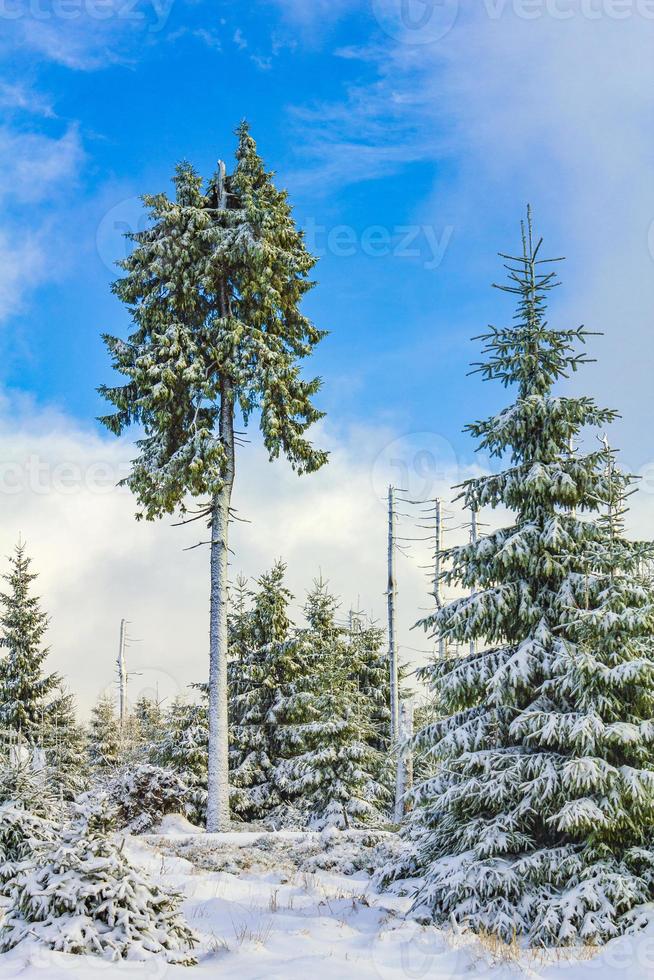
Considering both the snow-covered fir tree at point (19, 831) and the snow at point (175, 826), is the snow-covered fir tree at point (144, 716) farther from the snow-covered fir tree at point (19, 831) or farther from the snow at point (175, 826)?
the snow-covered fir tree at point (19, 831)

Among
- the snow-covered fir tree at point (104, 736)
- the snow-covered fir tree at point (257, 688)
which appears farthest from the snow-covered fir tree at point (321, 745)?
the snow-covered fir tree at point (104, 736)

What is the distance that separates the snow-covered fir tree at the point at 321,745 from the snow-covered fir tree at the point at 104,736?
1586 centimetres

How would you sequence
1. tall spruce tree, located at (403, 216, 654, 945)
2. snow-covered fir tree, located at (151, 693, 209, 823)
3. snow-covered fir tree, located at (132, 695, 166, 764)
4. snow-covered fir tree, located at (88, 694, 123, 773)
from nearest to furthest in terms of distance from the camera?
1. tall spruce tree, located at (403, 216, 654, 945)
2. snow-covered fir tree, located at (151, 693, 209, 823)
3. snow-covered fir tree, located at (88, 694, 123, 773)
4. snow-covered fir tree, located at (132, 695, 166, 764)

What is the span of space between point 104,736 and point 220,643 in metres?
21.5

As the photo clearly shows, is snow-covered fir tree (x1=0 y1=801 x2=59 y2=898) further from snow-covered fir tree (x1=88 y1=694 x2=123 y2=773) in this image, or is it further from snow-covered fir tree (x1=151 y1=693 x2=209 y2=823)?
snow-covered fir tree (x1=88 y1=694 x2=123 y2=773)

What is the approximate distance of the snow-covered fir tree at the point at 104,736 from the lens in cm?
3303

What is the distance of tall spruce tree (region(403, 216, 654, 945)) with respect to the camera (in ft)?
22.6

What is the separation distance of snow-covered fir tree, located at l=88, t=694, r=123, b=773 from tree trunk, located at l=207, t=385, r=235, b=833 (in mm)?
19530

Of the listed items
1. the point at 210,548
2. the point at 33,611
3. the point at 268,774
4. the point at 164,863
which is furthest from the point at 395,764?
the point at 33,611

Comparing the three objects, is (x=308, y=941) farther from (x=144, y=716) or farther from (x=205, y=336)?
(x=144, y=716)

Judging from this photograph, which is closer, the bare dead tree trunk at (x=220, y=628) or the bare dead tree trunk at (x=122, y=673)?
the bare dead tree trunk at (x=220, y=628)

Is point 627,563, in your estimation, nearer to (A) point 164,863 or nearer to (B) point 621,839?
(B) point 621,839

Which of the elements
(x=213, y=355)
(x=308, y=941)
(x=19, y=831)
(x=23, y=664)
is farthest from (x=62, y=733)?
(x=308, y=941)

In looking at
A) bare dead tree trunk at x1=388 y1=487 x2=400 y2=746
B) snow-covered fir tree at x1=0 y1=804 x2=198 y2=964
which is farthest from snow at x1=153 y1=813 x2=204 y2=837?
snow-covered fir tree at x1=0 y1=804 x2=198 y2=964
